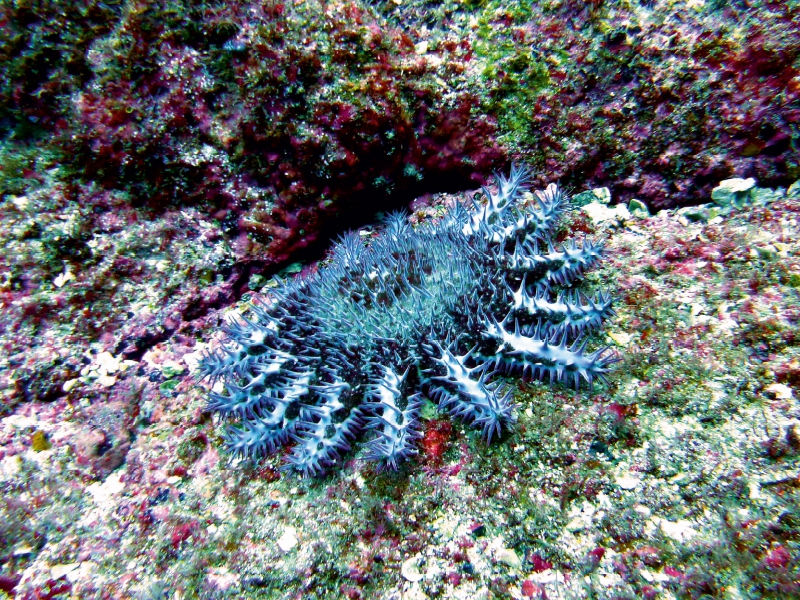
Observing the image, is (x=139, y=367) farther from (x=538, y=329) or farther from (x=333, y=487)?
(x=538, y=329)

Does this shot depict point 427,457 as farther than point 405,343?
No

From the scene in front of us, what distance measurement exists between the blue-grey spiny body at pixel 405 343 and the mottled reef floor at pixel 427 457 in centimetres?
23

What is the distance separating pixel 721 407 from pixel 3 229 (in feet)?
16.5

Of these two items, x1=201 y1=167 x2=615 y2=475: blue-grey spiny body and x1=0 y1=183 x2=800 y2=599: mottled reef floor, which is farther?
x1=201 y1=167 x2=615 y2=475: blue-grey spiny body

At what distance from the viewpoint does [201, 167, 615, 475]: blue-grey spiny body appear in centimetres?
242

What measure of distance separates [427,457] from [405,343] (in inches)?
28.4

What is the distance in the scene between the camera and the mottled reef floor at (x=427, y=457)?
188cm

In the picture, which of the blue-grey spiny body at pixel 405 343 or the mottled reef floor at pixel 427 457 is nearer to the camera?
the mottled reef floor at pixel 427 457

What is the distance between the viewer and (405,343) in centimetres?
259

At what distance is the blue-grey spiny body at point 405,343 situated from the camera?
2416mm

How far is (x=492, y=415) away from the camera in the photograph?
7.38 ft

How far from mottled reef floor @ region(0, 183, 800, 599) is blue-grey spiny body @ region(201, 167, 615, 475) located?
227 mm

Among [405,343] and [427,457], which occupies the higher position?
[405,343]

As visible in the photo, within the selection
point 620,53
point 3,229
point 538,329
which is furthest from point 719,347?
point 3,229
